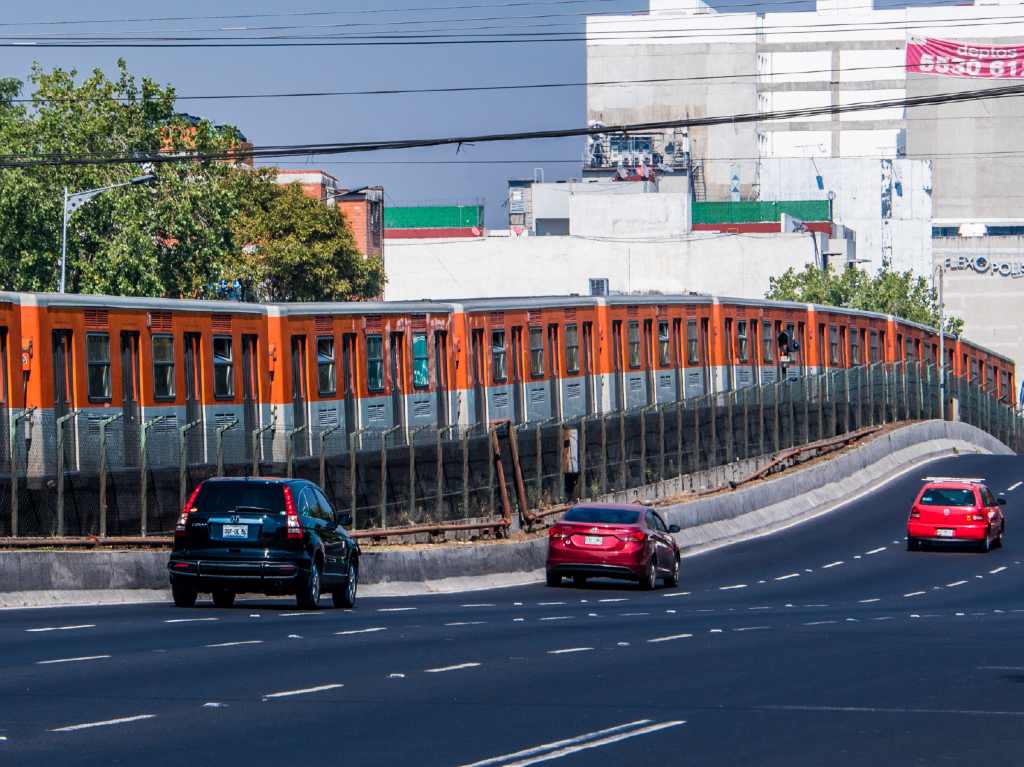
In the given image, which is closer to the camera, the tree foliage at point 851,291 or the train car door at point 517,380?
the train car door at point 517,380

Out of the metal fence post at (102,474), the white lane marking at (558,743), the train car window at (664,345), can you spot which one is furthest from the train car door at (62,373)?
the train car window at (664,345)

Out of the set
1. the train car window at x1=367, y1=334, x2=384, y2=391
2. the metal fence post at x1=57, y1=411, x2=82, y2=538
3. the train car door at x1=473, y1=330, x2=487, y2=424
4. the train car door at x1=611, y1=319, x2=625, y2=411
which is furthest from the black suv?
the train car door at x1=611, y1=319, x2=625, y2=411

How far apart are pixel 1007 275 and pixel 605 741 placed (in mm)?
153400

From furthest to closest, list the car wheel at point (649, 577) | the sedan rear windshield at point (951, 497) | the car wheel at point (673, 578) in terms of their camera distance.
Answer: the sedan rear windshield at point (951, 497)
the car wheel at point (673, 578)
the car wheel at point (649, 577)

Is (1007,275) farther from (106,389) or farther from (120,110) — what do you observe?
(106,389)

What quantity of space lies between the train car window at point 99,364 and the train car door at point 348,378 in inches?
293

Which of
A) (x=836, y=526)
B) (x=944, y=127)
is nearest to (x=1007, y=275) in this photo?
(x=944, y=127)

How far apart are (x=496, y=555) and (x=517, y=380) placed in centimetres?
997

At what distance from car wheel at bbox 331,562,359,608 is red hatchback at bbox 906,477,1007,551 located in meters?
22.0

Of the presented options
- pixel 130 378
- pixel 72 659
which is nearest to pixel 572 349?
pixel 130 378

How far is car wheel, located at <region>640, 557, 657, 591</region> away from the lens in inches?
1293

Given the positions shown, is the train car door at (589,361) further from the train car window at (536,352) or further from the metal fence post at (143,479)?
Answer: the metal fence post at (143,479)

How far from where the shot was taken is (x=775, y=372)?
206 feet

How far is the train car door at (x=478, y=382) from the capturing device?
42.3m
